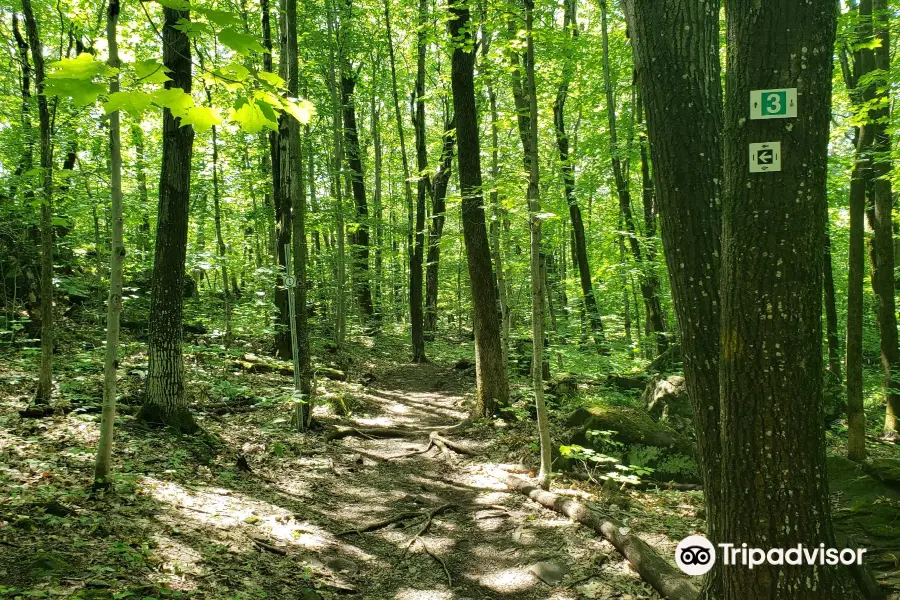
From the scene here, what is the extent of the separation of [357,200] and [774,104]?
17.0 m

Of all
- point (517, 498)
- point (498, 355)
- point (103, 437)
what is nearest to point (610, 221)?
point (498, 355)

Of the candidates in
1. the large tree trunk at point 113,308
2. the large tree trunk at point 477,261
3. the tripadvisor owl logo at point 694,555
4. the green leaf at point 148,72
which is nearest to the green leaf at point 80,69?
the green leaf at point 148,72

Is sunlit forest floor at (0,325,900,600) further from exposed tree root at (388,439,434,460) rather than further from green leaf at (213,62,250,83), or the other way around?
green leaf at (213,62,250,83)

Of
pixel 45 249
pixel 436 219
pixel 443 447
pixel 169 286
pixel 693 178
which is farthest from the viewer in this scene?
pixel 436 219

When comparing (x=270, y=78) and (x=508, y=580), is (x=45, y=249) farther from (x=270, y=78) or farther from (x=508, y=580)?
(x=508, y=580)

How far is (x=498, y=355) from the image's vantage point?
29.2 feet

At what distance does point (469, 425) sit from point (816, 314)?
6.83 metres

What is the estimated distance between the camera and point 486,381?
8875mm

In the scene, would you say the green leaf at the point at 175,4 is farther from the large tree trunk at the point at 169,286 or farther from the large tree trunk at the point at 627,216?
the large tree trunk at the point at 627,216

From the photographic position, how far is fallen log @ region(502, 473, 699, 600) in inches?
141

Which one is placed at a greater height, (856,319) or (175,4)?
(175,4)

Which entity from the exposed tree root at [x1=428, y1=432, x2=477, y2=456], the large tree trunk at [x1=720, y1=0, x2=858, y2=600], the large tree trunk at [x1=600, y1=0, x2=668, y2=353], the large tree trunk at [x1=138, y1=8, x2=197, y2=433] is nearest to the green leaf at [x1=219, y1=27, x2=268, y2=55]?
the large tree trunk at [x1=720, y1=0, x2=858, y2=600]

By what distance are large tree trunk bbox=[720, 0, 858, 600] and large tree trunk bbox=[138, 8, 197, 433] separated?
6375 mm
